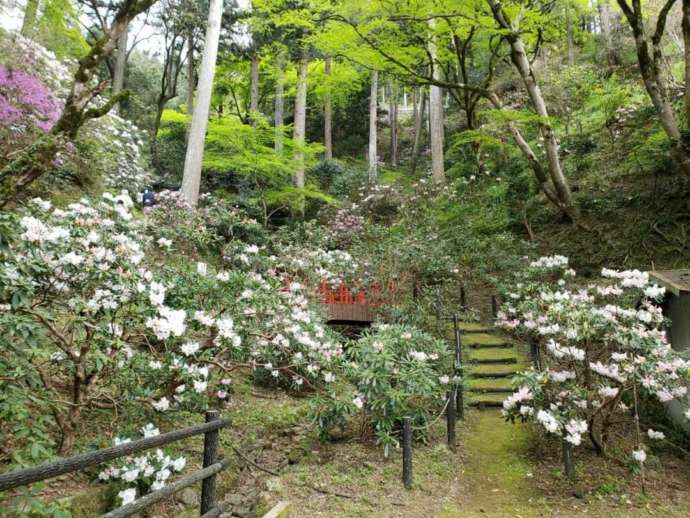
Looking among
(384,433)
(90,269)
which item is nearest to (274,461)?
(384,433)

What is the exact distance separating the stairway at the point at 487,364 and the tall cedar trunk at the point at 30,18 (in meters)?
10.4

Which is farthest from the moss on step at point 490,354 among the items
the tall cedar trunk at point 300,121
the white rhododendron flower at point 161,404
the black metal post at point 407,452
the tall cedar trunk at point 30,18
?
the tall cedar trunk at point 30,18

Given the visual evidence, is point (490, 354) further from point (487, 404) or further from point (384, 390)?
point (384, 390)

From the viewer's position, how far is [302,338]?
4.76 metres

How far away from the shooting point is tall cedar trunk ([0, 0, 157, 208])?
4051 mm

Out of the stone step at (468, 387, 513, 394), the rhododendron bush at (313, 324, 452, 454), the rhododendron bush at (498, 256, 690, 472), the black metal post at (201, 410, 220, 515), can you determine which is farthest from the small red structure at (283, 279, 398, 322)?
the black metal post at (201, 410, 220, 515)

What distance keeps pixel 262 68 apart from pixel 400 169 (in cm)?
832

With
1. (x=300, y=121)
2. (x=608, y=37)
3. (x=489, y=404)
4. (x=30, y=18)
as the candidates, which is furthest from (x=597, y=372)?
(x=608, y=37)

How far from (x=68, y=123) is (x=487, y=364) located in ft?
22.4

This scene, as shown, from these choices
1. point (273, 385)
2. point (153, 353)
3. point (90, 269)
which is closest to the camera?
point (90, 269)

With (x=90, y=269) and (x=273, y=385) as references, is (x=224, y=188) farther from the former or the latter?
(x=90, y=269)

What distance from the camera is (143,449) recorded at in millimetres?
1887

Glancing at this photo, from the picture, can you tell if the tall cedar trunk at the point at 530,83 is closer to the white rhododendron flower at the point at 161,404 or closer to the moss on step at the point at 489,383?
the moss on step at the point at 489,383

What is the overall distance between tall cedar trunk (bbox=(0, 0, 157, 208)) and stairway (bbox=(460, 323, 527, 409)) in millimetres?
5555
